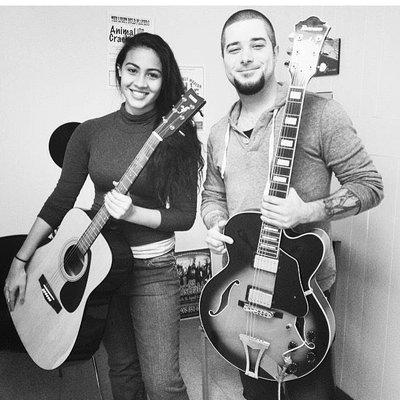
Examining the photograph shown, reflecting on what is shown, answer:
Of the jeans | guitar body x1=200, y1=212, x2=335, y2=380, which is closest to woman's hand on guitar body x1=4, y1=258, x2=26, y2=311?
the jeans

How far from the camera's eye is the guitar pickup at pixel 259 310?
4.31 feet

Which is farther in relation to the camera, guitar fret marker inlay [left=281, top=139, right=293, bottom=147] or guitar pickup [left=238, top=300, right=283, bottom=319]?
guitar pickup [left=238, top=300, right=283, bottom=319]

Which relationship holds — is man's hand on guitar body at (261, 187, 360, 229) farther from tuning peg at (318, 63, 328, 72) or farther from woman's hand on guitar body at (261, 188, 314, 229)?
tuning peg at (318, 63, 328, 72)

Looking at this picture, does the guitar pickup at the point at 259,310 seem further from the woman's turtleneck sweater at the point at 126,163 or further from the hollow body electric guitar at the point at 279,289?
the woman's turtleneck sweater at the point at 126,163

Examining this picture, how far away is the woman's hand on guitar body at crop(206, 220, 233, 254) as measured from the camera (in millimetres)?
1339

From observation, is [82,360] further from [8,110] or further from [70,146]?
[8,110]

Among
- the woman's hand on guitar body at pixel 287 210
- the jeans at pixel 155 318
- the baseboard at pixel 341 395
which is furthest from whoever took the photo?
the baseboard at pixel 341 395

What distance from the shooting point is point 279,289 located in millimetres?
1287

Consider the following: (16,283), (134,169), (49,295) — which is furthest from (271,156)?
(16,283)

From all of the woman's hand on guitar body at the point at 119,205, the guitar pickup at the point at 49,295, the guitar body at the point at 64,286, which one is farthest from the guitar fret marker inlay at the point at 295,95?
the guitar pickup at the point at 49,295

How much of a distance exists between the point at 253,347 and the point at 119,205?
1.97 ft

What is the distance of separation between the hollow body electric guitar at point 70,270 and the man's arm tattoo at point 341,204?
0.46 m

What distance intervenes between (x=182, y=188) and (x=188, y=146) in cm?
14

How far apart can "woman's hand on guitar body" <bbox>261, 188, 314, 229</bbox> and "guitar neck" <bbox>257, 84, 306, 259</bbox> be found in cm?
4
